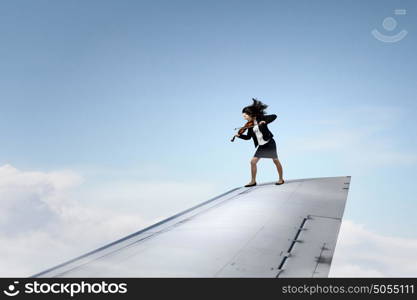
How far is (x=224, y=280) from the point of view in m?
6.17

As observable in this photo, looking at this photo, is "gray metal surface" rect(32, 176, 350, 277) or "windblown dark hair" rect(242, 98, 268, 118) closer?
"gray metal surface" rect(32, 176, 350, 277)

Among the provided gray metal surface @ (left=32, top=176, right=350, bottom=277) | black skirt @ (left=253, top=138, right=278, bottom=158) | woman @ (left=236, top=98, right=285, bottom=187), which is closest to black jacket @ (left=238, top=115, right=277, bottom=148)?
woman @ (left=236, top=98, right=285, bottom=187)

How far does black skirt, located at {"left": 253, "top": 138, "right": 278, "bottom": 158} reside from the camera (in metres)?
15.3

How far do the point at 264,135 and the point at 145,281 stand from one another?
10027 mm

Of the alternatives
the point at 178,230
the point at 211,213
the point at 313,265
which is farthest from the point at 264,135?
the point at 313,265

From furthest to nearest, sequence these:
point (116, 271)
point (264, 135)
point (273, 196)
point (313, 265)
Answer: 1. point (264, 135)
2. point (273, 196)
3. point (313, 265)
4. point (116, 271)

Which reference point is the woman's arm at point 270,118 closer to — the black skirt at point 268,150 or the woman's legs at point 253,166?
the black skirt at point 268,150

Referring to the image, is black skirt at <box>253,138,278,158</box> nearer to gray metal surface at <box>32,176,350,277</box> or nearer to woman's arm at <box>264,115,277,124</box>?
woman's arm at <box>264,115,277,124</box>

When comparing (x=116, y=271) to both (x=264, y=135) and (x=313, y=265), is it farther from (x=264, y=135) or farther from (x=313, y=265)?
(x=264, y=135)

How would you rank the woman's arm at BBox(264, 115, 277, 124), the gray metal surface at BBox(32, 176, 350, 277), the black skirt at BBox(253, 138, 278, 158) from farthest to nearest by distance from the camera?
the black skirt at BBox(253, 138, 278, 158) < the woman's arm at BBox(264, 115, 277, 124) < the gray metal surface at BBox(32, 176, 350, 277)

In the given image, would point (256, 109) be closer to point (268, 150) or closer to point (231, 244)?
point (268, 150)

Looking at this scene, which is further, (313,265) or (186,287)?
(313,265)

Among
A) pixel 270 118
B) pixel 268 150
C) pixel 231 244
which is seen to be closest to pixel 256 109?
pixel 270 118

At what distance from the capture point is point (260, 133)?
15148 millimetres
